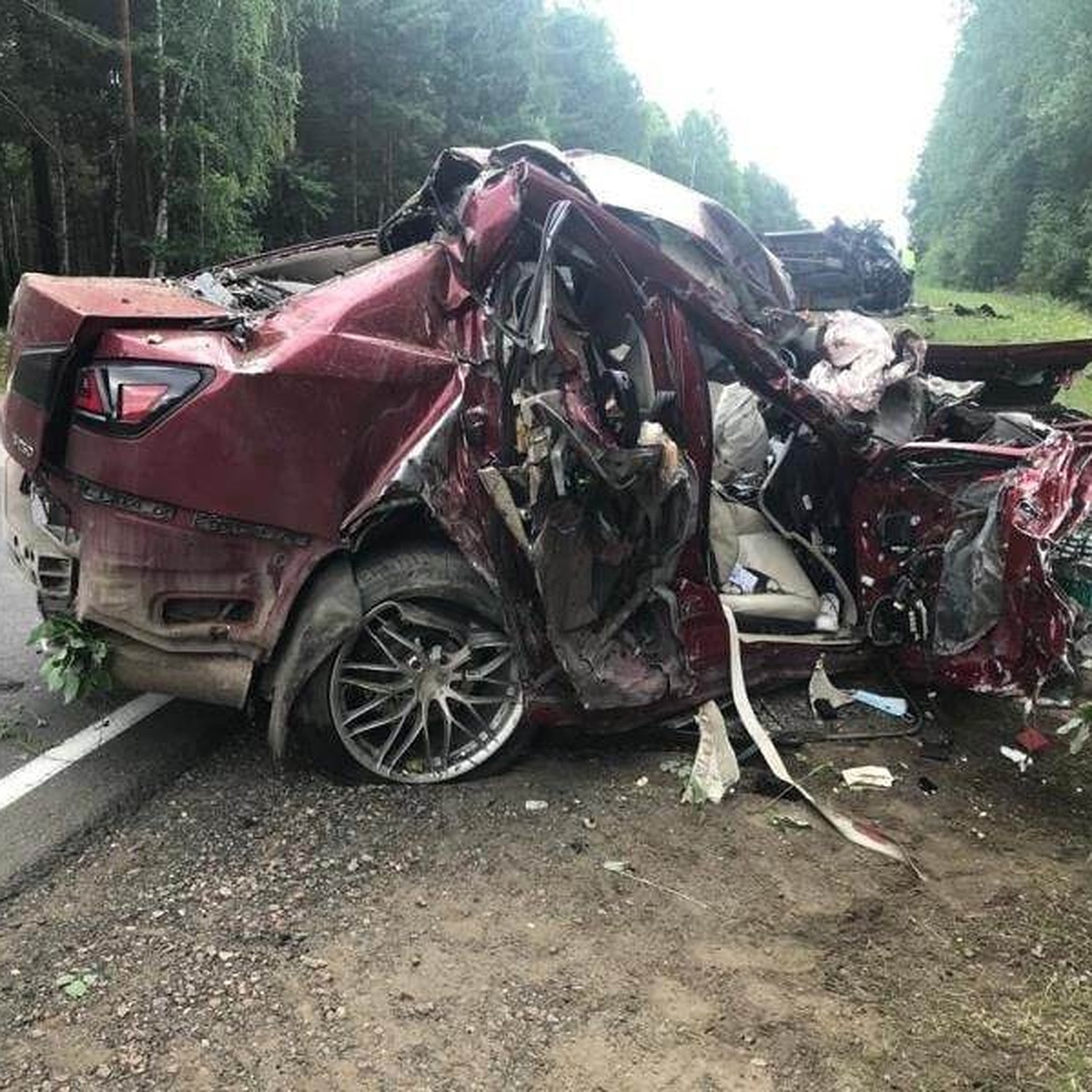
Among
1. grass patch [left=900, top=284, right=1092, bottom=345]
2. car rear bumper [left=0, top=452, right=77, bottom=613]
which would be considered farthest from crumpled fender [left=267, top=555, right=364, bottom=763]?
grass patch [left=900, top=284, right=1092, bottom=345]

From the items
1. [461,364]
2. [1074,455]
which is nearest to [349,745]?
[461,364]

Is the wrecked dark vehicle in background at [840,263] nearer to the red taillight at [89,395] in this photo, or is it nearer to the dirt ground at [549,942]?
the dirt ground at [549,942]

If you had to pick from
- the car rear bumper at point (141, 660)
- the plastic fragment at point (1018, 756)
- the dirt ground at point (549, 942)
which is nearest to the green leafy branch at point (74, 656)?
the car rear bumper at point (141, 660)

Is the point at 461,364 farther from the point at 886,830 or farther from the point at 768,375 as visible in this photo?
the point at 886,830

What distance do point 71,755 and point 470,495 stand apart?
1.55 meters

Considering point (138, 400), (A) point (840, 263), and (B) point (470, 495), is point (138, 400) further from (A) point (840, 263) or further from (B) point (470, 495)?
(A) point (840, 263)

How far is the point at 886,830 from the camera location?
10.9 feet

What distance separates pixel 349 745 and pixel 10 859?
3.15 ft

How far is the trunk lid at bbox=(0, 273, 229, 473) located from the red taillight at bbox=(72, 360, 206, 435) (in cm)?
9

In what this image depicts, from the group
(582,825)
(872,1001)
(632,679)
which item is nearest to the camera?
(872,1001)

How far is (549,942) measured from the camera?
8.71 ft

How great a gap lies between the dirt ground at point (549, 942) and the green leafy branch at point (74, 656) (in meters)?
0.43

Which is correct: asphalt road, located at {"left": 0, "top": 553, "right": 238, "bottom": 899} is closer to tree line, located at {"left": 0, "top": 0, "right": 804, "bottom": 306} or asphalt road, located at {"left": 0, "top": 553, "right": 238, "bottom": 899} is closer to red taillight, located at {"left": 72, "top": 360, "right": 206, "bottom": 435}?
red taillight, located at {"left": 72, "top": 360, "right": 206, "bottom": 435}

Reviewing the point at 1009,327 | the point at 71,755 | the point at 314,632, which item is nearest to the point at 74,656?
the point at 71,755
